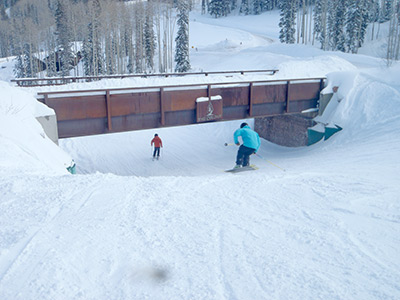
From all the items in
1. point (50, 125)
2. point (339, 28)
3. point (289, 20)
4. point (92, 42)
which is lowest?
point (50, 125)

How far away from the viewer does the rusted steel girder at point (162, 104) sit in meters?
13.0

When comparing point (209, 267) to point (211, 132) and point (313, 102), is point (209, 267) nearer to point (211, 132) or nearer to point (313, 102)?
point (313, 102)

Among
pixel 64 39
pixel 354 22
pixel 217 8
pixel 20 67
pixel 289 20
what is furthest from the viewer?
pixel 217 8

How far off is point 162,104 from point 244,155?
439 cm

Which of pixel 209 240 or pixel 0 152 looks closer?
pixel 209 240

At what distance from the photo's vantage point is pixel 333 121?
55.8 feet

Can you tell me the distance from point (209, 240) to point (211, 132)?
19808 millimetres

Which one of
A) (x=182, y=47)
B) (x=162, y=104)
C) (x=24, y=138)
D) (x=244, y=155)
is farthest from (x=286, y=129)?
(x=182, y=47)

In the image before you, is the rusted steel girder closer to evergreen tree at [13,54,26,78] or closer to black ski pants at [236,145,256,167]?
black ski pants at [236,145,256,167]

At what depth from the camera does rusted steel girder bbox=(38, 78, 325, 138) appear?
13.0 meters

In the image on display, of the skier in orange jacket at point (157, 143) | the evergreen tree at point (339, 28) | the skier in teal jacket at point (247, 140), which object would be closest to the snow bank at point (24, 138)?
the skier in teal jacket at point (247, 140)

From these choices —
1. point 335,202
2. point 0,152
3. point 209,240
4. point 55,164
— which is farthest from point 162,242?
point 55,164

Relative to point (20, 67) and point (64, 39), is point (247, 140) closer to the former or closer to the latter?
point (64, 39)

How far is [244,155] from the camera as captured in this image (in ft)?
39.8
